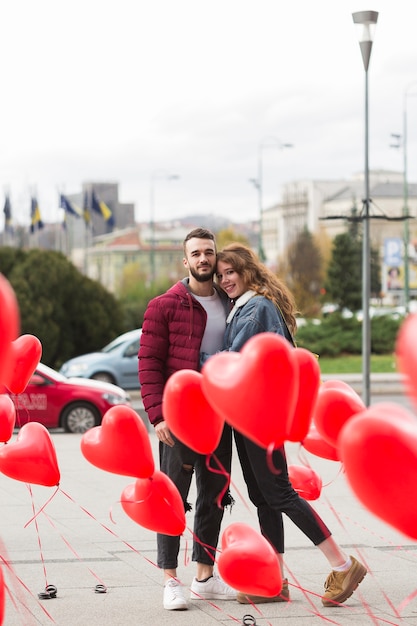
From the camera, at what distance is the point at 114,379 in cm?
2425

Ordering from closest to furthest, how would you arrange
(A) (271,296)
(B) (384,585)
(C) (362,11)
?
(A) (271,296) < (B) (384,585) < (C) (362,11)

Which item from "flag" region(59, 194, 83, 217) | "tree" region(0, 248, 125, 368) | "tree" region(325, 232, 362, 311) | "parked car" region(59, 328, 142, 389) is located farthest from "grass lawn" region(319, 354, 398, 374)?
"tree" region(325, 232, 362, 311)

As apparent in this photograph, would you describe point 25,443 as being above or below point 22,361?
below

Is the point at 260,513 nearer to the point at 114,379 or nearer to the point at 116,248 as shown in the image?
the point at 114,379

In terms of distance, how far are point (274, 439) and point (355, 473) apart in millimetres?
530

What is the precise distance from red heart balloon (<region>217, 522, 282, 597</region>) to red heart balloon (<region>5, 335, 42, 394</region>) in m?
1.46

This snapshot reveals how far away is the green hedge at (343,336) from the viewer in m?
35.8

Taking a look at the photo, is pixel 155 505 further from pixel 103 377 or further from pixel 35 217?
pixel 35 217

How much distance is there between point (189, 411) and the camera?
12.8 feet

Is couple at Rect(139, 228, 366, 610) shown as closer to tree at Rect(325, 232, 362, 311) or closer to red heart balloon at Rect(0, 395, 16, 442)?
red heart balloon at Rect(0, 395, 16, 442)

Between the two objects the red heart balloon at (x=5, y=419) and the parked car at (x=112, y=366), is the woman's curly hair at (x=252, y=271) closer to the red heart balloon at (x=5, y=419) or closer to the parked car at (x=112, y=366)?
the red heart balloon at (x=5, y=419)

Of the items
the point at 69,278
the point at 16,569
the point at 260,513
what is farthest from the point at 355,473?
the point at 69,278

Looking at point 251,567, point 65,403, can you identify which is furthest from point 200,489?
point 65,403

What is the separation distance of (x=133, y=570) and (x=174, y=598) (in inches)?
38.1
